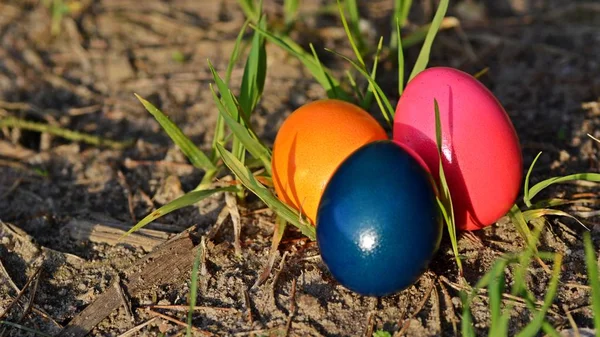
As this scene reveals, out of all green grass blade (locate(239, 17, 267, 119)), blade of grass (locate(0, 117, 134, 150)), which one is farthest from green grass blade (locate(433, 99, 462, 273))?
blade of grass (locate(0, 117, 134, 150))

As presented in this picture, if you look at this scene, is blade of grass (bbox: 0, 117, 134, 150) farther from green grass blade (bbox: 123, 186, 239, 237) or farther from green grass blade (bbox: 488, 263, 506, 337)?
green grass blade (bbox: 488, 263, 506, 337)

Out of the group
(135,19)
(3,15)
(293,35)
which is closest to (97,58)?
(135,19)

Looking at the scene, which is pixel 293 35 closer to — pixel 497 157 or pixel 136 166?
pixel 136 166

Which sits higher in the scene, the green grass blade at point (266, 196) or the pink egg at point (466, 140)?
the pink egg at point (466, 140)

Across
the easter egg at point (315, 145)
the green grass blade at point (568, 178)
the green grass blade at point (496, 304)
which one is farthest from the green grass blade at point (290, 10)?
the green grass blade at point (496, 304)

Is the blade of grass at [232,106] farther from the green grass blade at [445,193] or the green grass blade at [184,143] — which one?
the green grass blade at [445,193]

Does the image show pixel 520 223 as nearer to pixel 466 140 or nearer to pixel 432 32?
pixel 466 140
